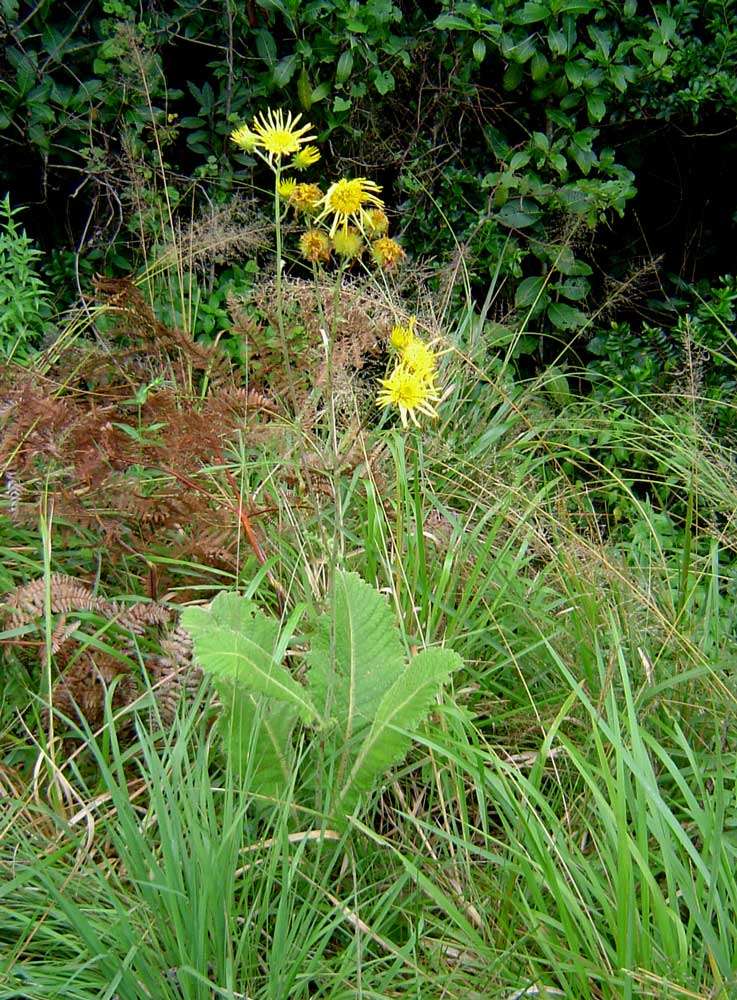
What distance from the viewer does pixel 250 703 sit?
1.51 metres

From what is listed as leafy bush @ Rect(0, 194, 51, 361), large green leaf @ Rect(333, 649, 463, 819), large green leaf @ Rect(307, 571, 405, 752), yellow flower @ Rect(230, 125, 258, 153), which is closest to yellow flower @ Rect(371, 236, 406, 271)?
yellow flower @ Rect(230, 125, 258, 153)

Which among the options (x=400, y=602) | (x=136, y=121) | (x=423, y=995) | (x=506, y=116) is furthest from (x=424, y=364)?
(x=506, y=116)

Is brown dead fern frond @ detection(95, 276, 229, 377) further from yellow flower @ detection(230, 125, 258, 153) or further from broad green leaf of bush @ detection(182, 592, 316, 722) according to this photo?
broad green leaf of bush @ detection(182, 592, 316, 722)

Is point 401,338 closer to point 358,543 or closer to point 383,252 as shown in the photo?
point 383,252

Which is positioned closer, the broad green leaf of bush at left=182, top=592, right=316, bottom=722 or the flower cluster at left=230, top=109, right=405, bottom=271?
the broad green leaf of bush at left=182, top=592, right=316, bottom=722

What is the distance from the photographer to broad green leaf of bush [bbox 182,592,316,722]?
1.36m

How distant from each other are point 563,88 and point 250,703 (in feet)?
9.56

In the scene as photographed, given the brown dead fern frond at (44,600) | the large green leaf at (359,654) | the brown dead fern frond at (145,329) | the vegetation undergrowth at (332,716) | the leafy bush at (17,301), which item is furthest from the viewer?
the leafy bush at (17,301)

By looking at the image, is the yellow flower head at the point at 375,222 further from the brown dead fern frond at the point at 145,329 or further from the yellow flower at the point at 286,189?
the brown dead fern frond at the point at 145,329

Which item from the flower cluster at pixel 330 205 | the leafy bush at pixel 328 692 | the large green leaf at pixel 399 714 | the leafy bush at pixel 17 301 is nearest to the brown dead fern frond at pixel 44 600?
the leafy bush at pixel 328 692

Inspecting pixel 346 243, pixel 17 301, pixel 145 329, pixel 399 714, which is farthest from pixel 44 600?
pixel 17 301

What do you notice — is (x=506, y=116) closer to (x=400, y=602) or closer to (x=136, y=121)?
(x=136, y=121)

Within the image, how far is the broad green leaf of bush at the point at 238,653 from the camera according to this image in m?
1.36

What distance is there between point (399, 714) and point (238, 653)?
0.26m
